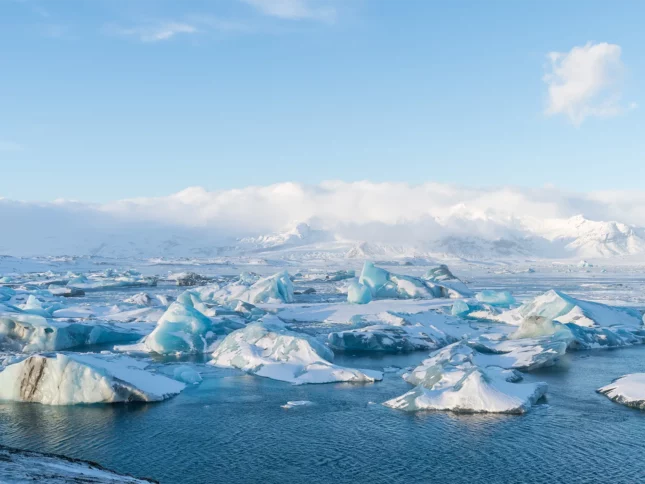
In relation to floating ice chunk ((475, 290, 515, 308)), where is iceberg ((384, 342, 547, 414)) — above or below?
below

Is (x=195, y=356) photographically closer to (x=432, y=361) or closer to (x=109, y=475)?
(x=432, y=361)

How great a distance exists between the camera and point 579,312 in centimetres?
3309

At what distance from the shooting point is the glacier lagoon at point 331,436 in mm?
13680

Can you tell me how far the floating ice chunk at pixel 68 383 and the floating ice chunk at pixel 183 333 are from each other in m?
8.03

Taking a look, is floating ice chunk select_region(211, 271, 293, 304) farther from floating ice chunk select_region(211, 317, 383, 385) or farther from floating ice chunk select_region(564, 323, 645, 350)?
floating ice chunk select_region(564, 323, 645, 350)

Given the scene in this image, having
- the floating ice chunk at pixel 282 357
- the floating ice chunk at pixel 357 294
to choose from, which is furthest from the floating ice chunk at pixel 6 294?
the floating ice chunk at pixel 357 294

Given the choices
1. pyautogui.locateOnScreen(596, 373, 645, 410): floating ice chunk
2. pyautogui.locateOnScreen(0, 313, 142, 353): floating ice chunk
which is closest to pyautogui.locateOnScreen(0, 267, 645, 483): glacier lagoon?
pyautogui.locateOnScreen(596, 373, 645, 410): floating ice chunk

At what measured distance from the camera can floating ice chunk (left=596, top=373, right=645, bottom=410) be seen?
18453mm

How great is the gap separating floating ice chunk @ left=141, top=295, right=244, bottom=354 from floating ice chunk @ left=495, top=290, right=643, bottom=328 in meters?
16.8

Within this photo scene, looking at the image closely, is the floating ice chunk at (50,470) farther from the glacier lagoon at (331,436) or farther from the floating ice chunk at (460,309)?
the floating ice chunk at (460,309)

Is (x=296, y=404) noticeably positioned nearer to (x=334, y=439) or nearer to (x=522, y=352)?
(x=334, y=439)

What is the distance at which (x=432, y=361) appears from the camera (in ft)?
76.8

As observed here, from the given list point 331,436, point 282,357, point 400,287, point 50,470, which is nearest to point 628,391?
point 331,436

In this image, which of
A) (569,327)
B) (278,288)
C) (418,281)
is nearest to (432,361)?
(569,327)
